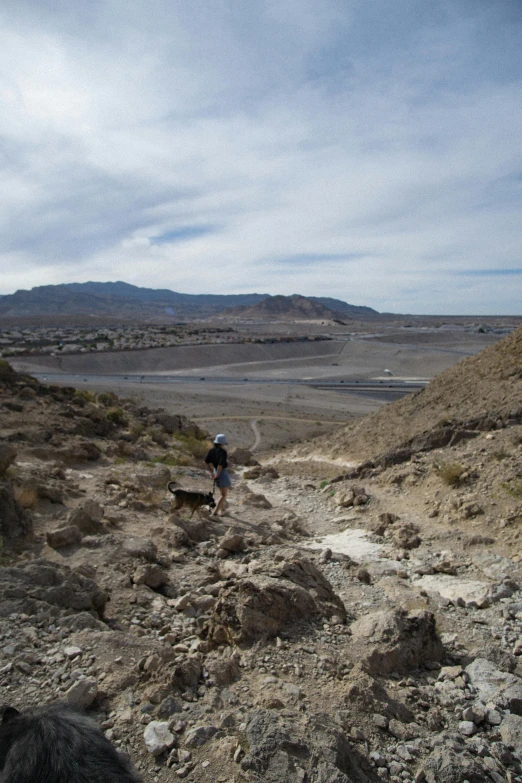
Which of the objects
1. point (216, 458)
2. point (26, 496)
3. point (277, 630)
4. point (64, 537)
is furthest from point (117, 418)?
point (277, 630)

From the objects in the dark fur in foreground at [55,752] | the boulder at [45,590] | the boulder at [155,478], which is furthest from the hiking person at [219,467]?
the dark fur in foreground at [55,752]

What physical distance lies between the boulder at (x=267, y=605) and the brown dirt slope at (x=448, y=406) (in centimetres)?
728

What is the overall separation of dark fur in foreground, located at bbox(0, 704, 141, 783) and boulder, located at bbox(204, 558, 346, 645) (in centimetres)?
193

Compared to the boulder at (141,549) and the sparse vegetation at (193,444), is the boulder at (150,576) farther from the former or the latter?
the sparse vegetation at (193,444)

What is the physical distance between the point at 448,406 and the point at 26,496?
10.8m

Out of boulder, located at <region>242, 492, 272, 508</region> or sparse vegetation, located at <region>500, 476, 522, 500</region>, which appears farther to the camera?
boulder, located at <region>242, 492, 272, 508</region>

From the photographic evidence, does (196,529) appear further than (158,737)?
Yes

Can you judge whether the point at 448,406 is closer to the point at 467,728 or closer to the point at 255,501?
the point at 255,501

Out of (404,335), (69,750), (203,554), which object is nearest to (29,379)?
(203,554)

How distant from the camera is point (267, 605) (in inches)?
179

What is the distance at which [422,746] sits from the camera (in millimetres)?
3443

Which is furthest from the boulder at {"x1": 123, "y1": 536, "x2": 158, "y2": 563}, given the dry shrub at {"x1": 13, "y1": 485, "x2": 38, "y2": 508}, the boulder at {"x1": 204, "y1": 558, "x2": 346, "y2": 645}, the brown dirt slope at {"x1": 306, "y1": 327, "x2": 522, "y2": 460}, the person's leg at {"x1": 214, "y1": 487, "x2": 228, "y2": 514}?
the brown dirt slope at {"x1": 306, "y1": 327, "x2": 522, "y2": 460}

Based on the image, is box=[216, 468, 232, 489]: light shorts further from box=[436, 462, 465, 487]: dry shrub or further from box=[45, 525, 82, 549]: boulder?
box=[436, 462, 465, 487]: dry shrub

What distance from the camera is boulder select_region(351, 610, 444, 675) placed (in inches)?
167
